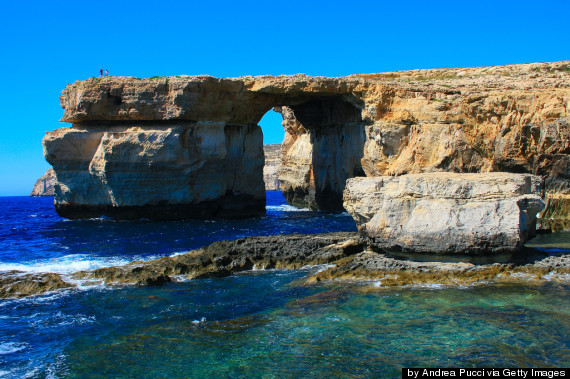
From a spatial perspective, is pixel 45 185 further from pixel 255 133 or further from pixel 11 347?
pixel 11 347

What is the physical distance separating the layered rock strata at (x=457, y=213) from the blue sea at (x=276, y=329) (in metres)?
1.43

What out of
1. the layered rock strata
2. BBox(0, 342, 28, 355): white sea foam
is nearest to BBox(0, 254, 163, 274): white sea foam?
BBox(0, 342, 28, 355): white sea foam

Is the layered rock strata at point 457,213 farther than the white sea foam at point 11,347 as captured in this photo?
Yes

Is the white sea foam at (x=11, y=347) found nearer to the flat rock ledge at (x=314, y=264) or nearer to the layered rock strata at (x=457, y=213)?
the flat rock ledge at (x=314, y=264)

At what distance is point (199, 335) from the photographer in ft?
30.8

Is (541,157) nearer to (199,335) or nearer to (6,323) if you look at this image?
(199,335)

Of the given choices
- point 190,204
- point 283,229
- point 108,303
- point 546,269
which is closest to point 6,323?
point 108,303

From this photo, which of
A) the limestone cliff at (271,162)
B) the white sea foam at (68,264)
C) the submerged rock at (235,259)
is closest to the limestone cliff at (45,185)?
the limestone cliff at (271,162)

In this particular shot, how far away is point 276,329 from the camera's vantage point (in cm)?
956

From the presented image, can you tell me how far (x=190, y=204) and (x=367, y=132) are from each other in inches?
446

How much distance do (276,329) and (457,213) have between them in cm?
624

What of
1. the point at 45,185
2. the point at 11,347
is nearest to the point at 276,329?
the point at 11,347

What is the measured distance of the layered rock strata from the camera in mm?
12719

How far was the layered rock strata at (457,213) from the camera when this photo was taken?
1272 centimetres
